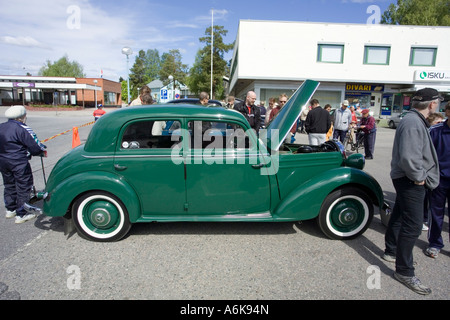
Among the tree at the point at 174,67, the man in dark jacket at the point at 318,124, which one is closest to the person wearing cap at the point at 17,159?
the man in dark jacket at the point at 318,124

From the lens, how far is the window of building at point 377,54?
2314 centimetres

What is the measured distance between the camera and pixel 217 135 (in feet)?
11.8

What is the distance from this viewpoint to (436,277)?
9.73 feet

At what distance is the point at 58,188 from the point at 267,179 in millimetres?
2595

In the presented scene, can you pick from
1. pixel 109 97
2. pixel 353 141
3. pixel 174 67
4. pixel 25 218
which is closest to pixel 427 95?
pixel 25 218

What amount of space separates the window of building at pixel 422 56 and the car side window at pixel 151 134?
26797 mm

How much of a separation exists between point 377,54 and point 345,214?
2438 cm

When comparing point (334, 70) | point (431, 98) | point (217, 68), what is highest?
point (217, 68)

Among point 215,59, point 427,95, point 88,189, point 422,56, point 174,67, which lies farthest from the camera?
point 174,67

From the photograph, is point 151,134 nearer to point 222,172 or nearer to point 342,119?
point 222,172
